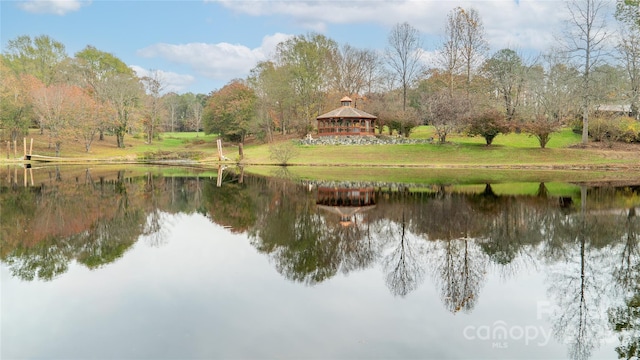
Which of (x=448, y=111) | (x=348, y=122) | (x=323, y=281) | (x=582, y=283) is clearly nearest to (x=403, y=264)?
(x=323, y=281)

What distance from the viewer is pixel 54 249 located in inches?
483

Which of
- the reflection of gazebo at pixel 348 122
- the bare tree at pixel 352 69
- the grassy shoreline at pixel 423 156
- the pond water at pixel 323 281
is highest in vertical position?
the bare tree at pixel 352 69

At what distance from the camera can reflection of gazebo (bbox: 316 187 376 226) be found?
17859 mm

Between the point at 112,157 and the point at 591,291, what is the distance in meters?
50.0

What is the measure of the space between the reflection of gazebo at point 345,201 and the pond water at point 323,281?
22 cm

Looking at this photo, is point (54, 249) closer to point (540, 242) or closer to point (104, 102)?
point (540, 242)

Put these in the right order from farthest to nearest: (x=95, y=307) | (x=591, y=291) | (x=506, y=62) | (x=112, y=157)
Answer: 1. (x=506, y=62)
2. (x=112, y=157)
3. (x=591, y=291)
4. (x=95, y=307)

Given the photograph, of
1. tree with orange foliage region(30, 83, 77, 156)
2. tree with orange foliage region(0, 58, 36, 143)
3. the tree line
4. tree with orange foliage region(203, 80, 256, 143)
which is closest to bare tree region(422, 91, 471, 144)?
the tree line

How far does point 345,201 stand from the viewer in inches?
812

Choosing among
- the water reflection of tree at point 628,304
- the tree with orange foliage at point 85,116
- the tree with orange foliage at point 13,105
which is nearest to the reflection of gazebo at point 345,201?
the water reflection of tree at point 628,304

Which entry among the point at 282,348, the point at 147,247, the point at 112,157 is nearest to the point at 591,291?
the point at 282,348

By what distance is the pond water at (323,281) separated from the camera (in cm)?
707

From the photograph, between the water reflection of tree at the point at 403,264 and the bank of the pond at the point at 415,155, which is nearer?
the water reflection of tree at the point at 403,264

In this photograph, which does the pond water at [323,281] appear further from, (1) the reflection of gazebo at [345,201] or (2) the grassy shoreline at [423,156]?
(2) the grassy shoreline at [423,156]
